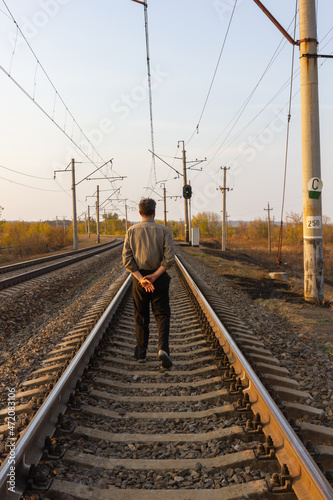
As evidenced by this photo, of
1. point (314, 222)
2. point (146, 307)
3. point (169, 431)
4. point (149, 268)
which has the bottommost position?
point (169, 431)

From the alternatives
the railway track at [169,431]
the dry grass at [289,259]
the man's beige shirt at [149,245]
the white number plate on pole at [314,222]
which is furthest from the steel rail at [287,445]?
the dry grass at [289,259]

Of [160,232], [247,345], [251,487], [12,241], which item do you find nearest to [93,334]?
[160,232]

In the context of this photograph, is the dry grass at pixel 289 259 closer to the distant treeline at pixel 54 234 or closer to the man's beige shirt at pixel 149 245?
the distant treeline at pixel 54 234

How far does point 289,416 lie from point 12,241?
5496 cm

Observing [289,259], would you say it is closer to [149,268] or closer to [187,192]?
[187,192]

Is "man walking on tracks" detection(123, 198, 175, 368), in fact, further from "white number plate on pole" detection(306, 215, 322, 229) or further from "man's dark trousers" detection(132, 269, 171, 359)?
"white number plate on pole" detection(306, 215, 322, 229)

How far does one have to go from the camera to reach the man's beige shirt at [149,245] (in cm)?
454

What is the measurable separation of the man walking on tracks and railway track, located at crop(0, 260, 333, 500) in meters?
0.32

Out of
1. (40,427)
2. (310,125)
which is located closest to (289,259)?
(310,125)

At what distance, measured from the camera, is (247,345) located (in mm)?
5148

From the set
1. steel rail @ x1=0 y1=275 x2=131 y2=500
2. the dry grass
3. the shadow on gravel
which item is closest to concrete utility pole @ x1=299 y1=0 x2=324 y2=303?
the shadow on gravel

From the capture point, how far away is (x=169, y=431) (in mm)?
3154

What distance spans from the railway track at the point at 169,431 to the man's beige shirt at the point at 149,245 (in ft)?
3.62

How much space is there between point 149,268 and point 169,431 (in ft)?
6.13
